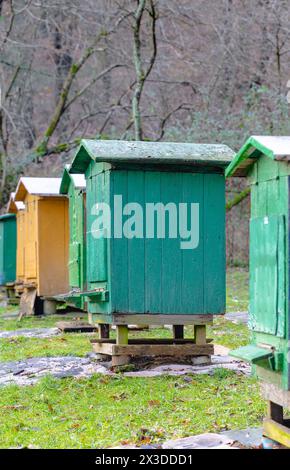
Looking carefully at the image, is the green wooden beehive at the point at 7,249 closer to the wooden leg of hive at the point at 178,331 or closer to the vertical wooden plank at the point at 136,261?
the wooden leg of hive at the point at 178,331

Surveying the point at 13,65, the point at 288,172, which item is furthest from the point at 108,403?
the point at 13,65

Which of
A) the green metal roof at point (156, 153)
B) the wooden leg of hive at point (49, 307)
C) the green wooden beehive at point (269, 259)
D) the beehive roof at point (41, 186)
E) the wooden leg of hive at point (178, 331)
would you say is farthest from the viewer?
the wooden leg of hive at point (49, 307)

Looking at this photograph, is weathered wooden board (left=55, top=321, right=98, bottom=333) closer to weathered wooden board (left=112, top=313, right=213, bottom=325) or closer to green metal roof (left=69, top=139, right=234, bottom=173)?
weathered wooden board (left=112, top=313, right=213, bottom=325)

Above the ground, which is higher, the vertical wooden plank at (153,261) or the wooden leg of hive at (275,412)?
the vertical wooden plank at (153,261)

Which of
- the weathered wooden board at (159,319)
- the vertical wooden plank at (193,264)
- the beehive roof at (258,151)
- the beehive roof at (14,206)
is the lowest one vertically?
the weathered wooden board at (159,319)

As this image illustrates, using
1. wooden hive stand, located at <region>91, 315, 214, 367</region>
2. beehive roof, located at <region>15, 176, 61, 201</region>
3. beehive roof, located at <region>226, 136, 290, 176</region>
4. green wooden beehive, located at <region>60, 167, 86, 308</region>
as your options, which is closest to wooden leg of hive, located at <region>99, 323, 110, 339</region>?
wooden hive stand, located at <region>91, 315, 214, 367</region>

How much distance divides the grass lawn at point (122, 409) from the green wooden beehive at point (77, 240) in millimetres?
2694

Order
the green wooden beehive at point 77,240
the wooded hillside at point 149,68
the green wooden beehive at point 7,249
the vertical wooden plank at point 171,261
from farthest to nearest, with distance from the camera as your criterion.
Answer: the wooded hillside at point 149,68
the green wooden beehive at point 7,249
the green wooden beehive at point 77,240
the vertical wooden plank at point 171,261

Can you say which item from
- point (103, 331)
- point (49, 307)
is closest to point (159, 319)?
point (103, 331)

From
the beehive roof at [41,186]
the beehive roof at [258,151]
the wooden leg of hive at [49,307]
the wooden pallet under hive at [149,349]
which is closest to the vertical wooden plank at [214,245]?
the wooden pallet under hive at [149,349]

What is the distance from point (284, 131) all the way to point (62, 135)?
8.70m

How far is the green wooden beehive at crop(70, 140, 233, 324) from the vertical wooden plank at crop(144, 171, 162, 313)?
0.01 m

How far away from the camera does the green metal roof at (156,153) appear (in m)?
9.31

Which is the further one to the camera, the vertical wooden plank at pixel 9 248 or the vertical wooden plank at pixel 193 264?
the vertical wooden plank at pixel 9 248
